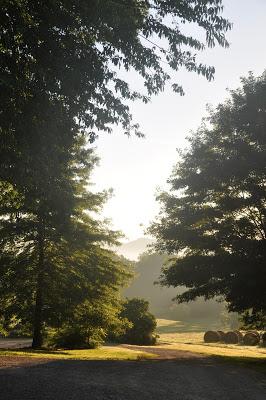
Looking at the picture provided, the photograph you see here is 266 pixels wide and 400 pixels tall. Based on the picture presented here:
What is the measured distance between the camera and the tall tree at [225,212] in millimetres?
18047

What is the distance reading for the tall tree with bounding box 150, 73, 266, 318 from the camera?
18047 mm

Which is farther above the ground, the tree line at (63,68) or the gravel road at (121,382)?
the tree line at (63,68)

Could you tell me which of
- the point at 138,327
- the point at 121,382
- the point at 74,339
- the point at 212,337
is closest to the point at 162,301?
the point at 212,337

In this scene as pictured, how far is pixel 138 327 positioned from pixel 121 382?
2635cm

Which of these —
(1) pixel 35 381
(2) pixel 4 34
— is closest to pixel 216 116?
(2) pixel 4 34

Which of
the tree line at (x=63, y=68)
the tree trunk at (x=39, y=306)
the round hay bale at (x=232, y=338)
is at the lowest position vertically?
the round hay bale at (x=232, y=338)

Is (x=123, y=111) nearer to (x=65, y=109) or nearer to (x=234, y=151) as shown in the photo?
(x=65, y=109)

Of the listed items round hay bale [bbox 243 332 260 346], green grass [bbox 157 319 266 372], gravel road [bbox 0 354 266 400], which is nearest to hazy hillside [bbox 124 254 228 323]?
round hay bale [bbox 243 332 260 346]

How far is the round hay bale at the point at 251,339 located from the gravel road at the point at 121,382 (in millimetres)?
28373

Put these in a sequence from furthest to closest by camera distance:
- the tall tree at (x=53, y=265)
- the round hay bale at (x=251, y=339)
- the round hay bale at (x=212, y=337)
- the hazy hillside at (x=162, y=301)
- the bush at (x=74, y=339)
Result: 1. the hazy hillside at (x=162, y=301)
2. the round hay bale at (x=212, y=337)
3. the round hay bale at (x=251, y=339)
4. the bush at (x=74, y=339)
5. the tall tree at (x=53, y=265)

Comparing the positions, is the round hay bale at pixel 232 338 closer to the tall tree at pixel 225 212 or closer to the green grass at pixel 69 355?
the tall tree at pixel 225 212

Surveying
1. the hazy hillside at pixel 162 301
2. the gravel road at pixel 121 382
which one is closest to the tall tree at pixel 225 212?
the gravel road at pixel 121 382

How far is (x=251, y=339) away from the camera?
38.8 meters

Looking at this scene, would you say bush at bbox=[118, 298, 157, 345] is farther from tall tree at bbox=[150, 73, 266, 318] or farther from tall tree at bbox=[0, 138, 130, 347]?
tall tree at bbox=[150, 73, 266, 318]
